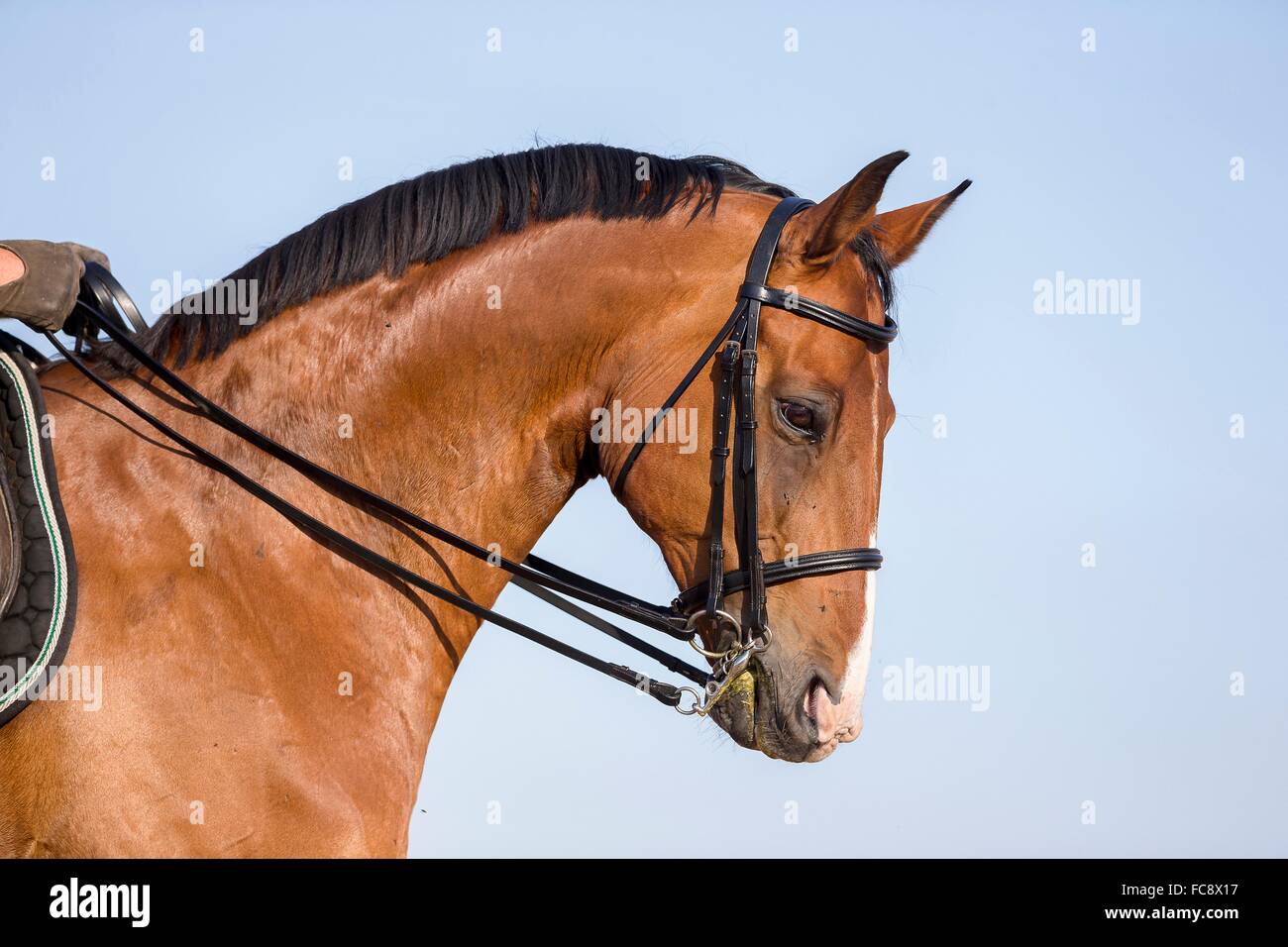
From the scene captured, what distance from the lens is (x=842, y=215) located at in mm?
4680

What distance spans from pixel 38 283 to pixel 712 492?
8.37ft

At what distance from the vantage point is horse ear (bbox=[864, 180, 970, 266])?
5.18 metres

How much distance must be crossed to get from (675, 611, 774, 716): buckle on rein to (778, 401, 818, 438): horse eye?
2.38 ft

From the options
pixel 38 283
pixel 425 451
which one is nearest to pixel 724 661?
pixel 425 451

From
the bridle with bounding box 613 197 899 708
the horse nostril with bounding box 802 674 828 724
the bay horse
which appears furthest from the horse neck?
the horse nostril with bounding box 802 674 828 724

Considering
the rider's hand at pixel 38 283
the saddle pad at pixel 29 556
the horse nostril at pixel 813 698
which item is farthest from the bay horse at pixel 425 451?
the rider's hand at pixel 38 283

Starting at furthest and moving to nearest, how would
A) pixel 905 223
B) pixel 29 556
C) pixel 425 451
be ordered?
pixel 905 223, pixel 425 451, pixel 29 556

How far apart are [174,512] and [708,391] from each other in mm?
1927

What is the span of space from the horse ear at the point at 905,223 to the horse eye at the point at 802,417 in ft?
3.11

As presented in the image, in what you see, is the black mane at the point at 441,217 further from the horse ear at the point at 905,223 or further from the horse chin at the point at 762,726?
the horse chin at the point at 762,726

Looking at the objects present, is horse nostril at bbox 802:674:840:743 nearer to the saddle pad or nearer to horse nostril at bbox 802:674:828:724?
horse nostril at bbox 802:674:828:724

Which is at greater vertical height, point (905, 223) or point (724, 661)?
point (905, 223)

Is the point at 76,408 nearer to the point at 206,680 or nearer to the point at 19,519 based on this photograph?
the point at 19,519

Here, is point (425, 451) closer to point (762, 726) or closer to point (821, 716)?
point (762, 726)
